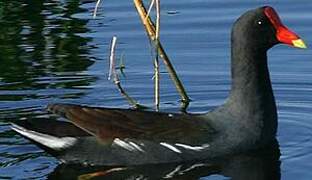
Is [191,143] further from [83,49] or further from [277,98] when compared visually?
[83,49]

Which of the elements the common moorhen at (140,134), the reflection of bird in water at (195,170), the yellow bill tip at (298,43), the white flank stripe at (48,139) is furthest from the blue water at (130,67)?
the yellow bill tip at (298,43)

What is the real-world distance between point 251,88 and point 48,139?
1.57 metres

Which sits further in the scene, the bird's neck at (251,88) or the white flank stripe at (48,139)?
the bird's neck at (251,88)

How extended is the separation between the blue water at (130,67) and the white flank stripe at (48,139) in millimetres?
221

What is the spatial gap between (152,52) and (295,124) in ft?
5.73

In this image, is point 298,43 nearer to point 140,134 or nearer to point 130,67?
point 140,134

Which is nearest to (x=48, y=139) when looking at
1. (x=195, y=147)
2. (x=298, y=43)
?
(x=195, y=147)

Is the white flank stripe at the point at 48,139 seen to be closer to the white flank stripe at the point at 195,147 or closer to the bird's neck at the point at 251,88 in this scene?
the white flank stripe at the point at 195,147

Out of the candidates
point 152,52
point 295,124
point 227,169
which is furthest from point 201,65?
point 227,169

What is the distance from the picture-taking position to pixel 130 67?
1272cm

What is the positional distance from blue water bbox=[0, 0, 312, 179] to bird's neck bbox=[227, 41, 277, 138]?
0.30m

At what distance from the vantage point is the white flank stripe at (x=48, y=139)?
10.3 meters

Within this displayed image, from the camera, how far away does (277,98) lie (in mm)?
11953

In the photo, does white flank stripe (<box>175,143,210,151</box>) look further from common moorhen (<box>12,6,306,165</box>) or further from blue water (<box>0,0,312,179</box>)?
blue water (<box>0,0,312,179</box>)
